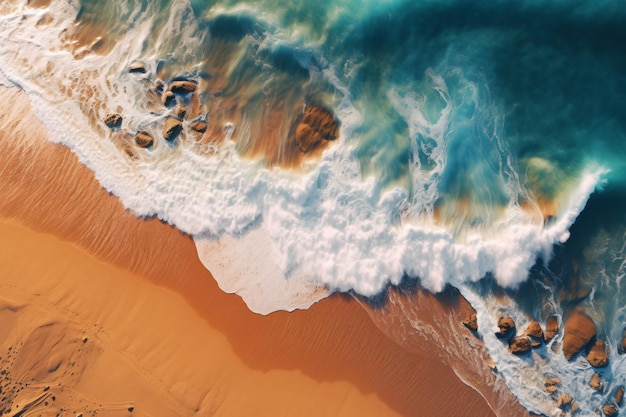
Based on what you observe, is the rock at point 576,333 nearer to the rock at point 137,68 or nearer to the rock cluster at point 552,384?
the rock cluster at point 552,384

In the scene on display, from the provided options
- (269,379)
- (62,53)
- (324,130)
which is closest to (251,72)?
(324,130)

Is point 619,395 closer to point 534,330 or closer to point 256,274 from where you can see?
point 534,330

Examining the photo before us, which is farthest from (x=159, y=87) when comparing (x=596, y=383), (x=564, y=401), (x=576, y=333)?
(x=596, y=383)

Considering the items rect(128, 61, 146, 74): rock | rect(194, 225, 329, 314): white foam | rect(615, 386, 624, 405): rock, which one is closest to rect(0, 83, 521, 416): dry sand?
rect(194, 225, 329, 314): white foam

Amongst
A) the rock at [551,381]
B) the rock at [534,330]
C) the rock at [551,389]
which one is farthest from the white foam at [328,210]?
the rock at [551,389]

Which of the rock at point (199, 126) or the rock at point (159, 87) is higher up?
the rock at point (159, 87)

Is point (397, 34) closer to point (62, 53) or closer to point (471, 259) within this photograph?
point (471, 259)
